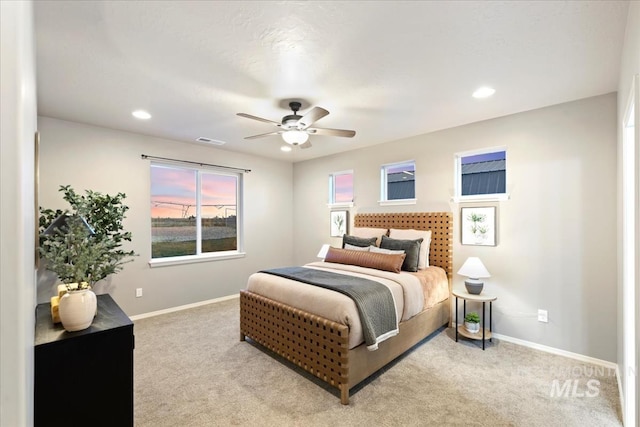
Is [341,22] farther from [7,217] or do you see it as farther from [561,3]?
[7,217]

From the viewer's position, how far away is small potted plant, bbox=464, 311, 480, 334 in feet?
10.9

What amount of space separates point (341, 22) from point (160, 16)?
1094 mm

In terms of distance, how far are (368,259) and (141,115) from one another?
3.20 m

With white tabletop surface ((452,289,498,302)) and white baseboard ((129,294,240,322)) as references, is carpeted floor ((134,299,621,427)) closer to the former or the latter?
white tabletop surface ((452,289,498,302))

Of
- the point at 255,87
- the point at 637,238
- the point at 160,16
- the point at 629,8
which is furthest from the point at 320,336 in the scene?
the point at 629,8

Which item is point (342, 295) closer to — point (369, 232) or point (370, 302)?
point (370, 302)

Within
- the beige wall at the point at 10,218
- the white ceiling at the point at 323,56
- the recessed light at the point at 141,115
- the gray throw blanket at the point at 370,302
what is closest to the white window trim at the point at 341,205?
the white ceiling at the point at 323,56

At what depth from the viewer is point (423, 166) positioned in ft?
13.7

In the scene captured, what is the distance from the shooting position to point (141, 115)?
3.44m

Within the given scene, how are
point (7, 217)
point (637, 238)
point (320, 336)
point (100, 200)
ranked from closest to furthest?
point (7, 217)
point (637, 238)
point (320, 336)
point (100, 200)

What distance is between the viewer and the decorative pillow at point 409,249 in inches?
142

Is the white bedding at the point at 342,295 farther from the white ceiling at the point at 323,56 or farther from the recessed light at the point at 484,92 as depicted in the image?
the recessed light at the point at 484,92

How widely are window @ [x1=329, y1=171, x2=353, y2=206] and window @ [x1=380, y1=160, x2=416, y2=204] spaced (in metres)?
0.65

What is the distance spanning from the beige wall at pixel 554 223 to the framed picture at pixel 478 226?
0.07 m
